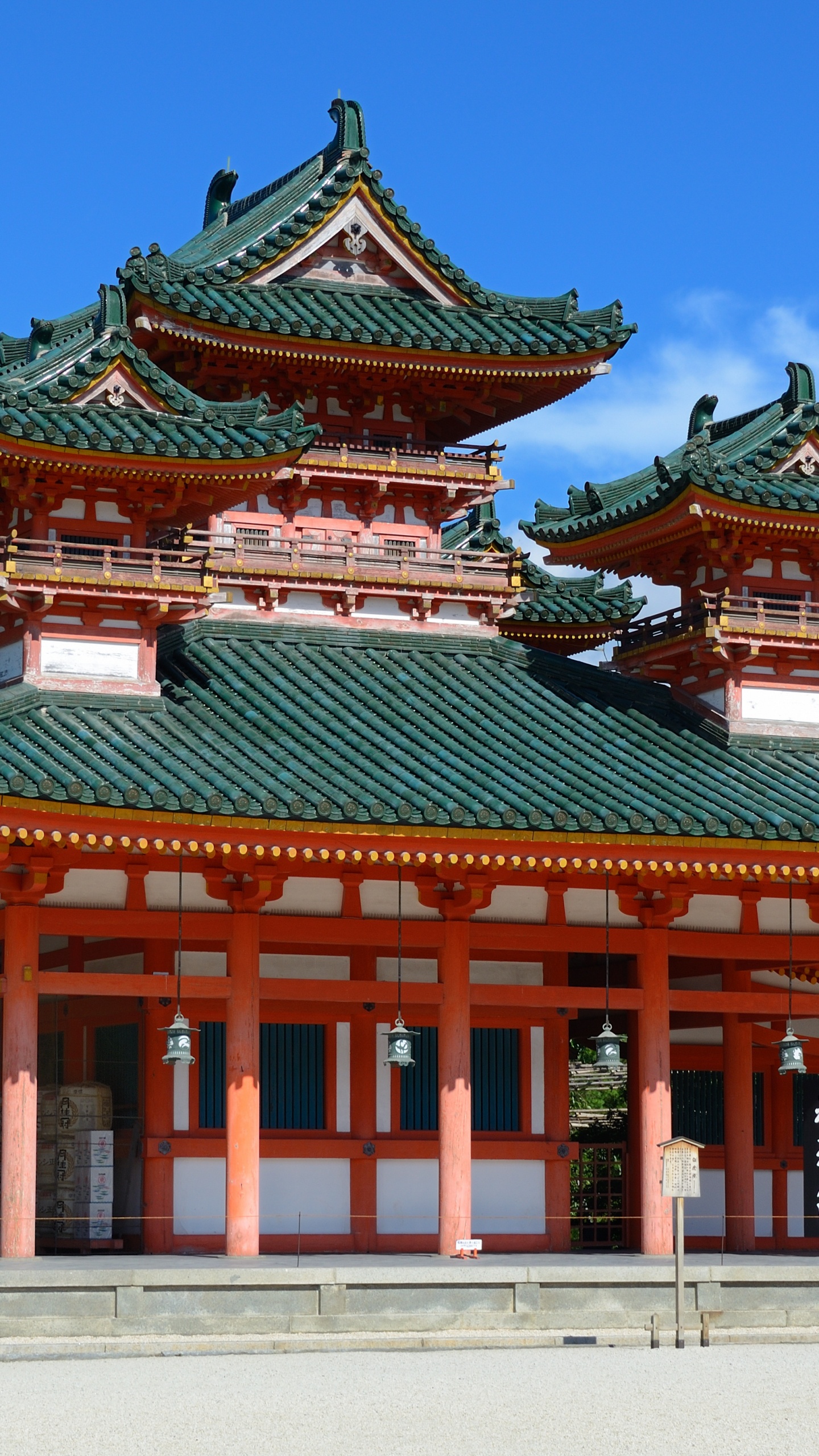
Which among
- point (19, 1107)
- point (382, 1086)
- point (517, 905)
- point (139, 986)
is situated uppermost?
point (517, 905)

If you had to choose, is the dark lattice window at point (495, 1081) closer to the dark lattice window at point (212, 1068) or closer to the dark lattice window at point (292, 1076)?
the dark lattice window at point (292, 1076)

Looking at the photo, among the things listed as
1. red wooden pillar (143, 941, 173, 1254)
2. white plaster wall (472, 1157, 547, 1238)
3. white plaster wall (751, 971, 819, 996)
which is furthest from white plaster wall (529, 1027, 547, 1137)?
red wooden pillar (143, 941, 173, 1254)

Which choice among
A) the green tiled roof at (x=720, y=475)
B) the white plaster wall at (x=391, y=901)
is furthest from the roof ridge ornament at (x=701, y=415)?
the white plaster wall at (x=391, y=901)

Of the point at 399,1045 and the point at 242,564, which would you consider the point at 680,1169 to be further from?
the point at 242,564

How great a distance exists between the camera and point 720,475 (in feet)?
91.4

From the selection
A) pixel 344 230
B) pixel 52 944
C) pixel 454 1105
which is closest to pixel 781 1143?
pixel 454 1105

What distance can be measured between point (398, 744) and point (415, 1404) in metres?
10.0

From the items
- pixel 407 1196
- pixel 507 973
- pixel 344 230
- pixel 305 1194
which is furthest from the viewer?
pixel 344 230

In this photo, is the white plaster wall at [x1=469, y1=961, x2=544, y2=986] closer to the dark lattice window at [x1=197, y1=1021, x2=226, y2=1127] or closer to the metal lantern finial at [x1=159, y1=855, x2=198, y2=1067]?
the dark lattice window at [x1=197, y1=1021, x2=226, y2=1127]

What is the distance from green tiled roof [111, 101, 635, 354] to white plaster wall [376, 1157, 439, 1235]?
11.2 metres

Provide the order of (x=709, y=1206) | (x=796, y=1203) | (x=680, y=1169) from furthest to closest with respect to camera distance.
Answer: (x=796, y=1203) → (x=709, y=1206) → (x=680, y=1169)

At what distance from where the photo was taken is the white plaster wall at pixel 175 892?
80.6 feet

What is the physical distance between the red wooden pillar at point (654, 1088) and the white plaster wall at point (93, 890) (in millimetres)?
6407

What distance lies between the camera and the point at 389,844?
915 inches
